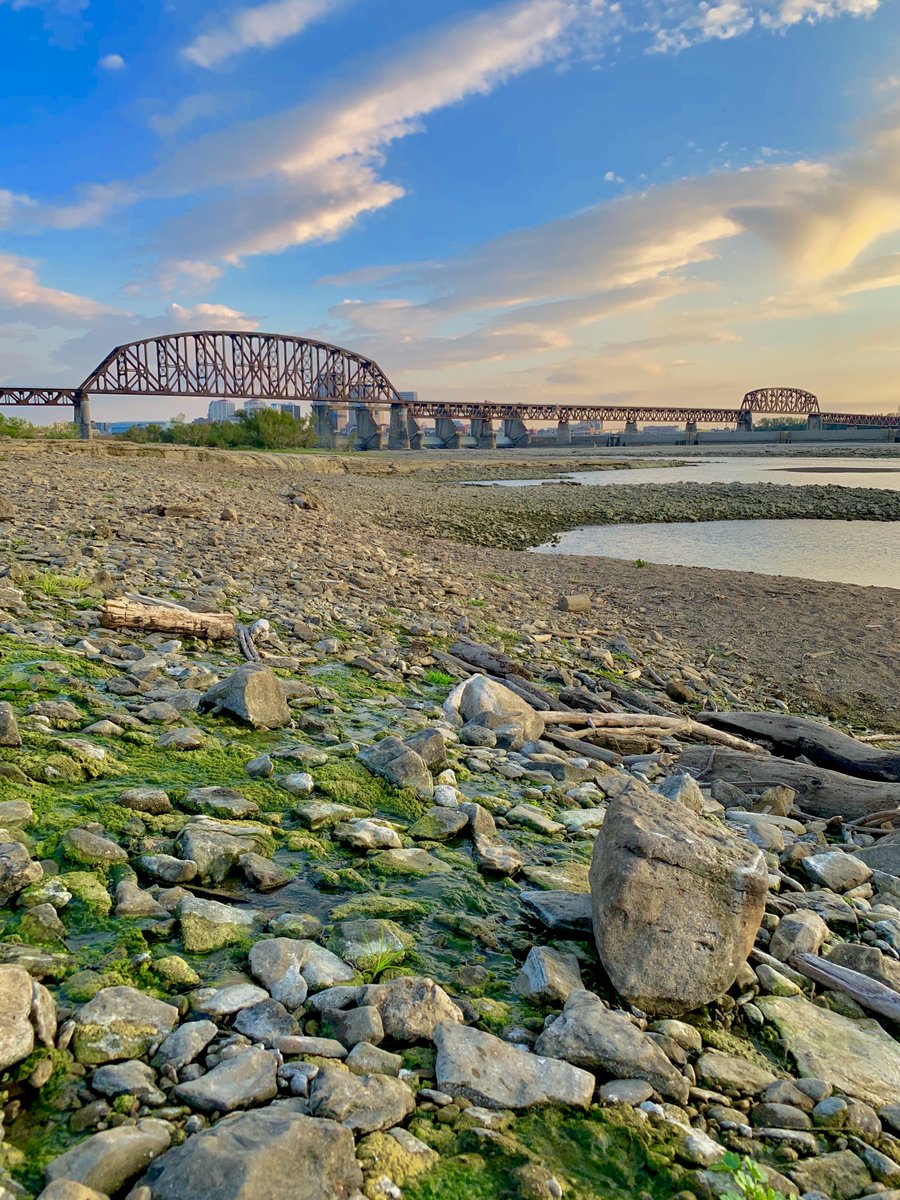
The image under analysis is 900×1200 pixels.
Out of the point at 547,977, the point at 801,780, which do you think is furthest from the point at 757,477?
the point at 547,977

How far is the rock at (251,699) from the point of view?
5.20 metres

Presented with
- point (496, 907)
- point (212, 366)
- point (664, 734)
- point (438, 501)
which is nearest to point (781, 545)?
point (438, 501)

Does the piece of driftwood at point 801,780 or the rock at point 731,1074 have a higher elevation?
the rock at point 731,1074

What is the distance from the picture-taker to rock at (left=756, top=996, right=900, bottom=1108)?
2701 millimetres

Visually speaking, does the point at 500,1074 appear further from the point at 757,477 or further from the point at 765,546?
the point at 757,477

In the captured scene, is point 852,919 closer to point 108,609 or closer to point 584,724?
point 584,724

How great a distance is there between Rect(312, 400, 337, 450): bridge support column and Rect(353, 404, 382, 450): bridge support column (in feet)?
31.0

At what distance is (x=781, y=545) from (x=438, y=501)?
50.0 ft

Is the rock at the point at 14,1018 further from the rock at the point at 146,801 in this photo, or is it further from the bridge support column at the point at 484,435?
the bridge support column at the point at 484,435

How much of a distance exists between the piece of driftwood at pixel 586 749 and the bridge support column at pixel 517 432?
146 m

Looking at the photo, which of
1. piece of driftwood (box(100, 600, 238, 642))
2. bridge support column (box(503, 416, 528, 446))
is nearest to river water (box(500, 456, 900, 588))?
piece of driftwood (box(100, 600, 238, 642))

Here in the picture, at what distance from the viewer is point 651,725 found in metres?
7.07

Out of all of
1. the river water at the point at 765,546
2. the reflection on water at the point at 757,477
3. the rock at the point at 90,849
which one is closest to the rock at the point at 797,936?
the rock at the point at 90,849

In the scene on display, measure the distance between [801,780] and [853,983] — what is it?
295 centimetres
